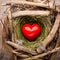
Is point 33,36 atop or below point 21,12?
below

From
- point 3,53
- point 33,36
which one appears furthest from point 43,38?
point 3,53

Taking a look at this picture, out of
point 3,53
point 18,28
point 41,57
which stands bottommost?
point 3,53

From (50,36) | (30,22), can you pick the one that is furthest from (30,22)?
(50,36)

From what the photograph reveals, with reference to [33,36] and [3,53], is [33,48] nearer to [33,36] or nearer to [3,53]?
[33,36]

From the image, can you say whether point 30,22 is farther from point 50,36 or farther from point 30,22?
point 50,36

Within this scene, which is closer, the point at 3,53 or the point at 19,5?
the point at 19,5
